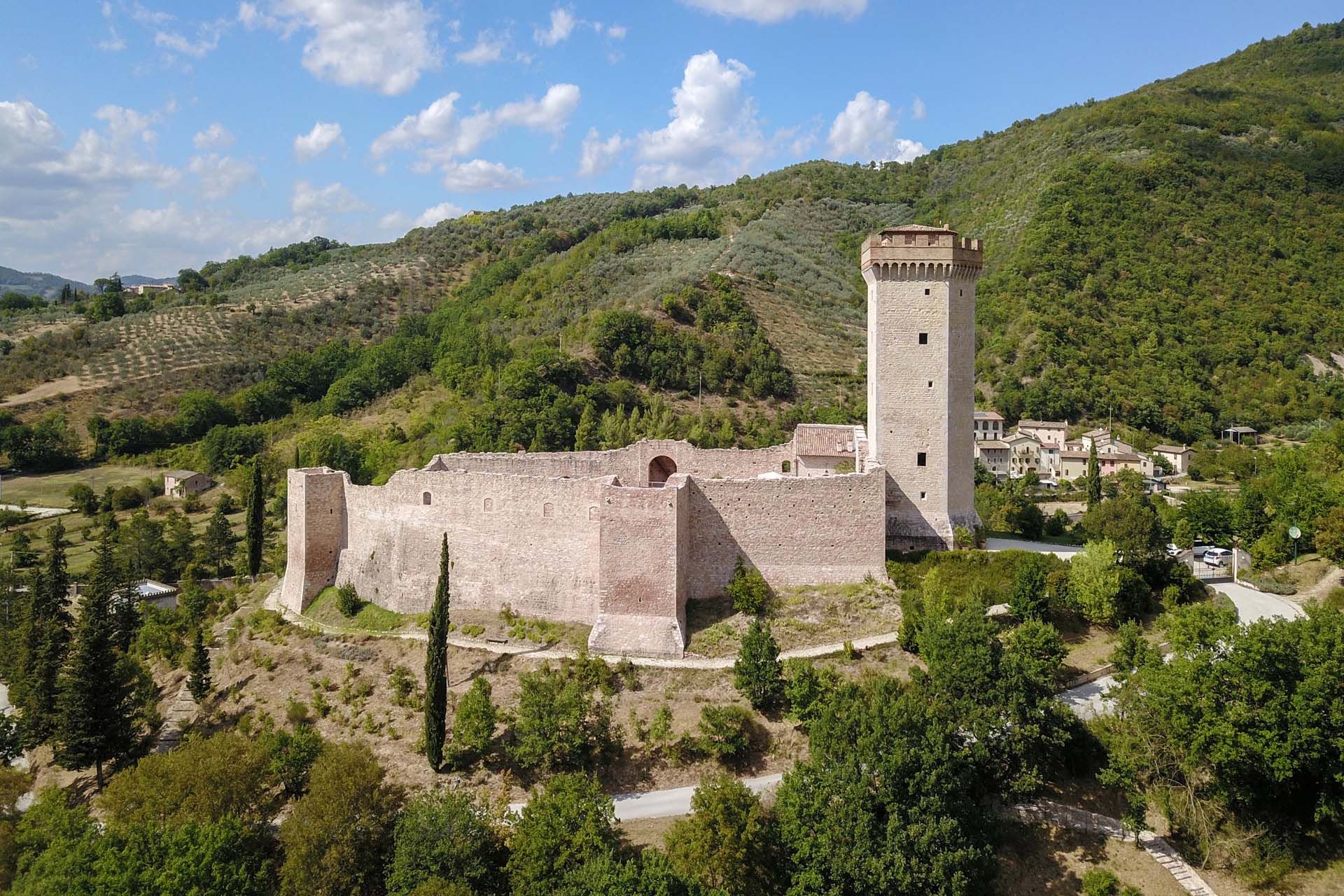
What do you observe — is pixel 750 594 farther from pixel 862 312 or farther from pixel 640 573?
pixel 862 312

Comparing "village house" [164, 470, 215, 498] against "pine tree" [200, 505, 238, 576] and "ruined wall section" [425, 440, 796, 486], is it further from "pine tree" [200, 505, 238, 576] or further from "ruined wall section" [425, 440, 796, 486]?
"ruined wall section" [425, 440, 796, 486]

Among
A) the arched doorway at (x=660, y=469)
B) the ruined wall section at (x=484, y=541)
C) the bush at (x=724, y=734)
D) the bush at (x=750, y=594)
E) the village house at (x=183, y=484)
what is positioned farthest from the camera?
the village house at (x=183, y=484)

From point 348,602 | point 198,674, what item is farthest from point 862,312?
point 198,674

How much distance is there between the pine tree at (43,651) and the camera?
30.5 metres

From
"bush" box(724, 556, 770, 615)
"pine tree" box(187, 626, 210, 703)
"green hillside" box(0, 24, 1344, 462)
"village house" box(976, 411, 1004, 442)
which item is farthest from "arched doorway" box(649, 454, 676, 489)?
"village house" box(976, 411, 1004, 442)

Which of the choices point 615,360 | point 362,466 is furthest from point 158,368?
point 615,360

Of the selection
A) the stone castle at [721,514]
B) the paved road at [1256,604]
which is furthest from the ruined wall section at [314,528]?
the paved road at [1256,604]

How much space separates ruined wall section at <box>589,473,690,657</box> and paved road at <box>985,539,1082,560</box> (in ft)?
38.5

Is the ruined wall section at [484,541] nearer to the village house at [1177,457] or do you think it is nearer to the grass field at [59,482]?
the grass field at [59,482]

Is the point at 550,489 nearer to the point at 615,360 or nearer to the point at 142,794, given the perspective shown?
the point at 142,794

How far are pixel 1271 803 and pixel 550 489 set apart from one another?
2206 cm

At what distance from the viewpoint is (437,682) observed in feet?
79.6

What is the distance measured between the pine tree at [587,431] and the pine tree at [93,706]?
28.6 metres

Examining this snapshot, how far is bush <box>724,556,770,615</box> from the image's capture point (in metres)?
26.8
